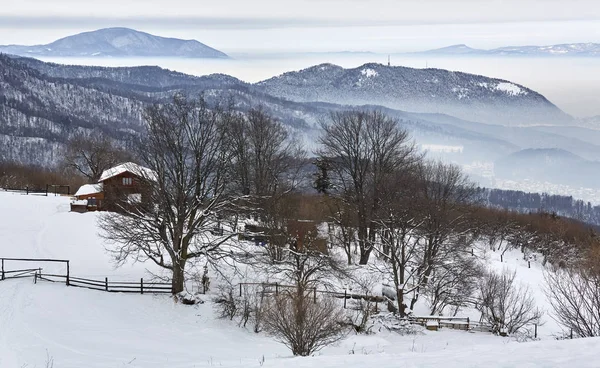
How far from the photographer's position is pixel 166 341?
74.3ft

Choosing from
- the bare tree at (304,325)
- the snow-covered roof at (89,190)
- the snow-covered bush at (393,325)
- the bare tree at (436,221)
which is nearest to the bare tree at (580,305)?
the snow-covered bush at (393,325)

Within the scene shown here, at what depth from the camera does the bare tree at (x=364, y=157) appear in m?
39.5

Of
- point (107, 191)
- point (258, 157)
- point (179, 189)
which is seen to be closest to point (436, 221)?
point (179, 189)

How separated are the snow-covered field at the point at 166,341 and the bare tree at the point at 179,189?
250 centimetres

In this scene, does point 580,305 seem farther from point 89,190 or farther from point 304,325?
point 89,190

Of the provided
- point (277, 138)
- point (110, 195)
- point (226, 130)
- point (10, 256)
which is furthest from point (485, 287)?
point (110, 195)

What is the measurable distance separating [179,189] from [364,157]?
18.8m

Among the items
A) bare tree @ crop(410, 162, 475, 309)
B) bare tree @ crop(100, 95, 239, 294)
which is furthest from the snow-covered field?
bare tree @ crop(410, 162, 475, 309)

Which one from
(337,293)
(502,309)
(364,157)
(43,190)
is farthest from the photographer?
(43,190)

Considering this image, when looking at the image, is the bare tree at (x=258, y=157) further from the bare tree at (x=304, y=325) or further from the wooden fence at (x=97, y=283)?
the bare tree at (x=304, y=325)

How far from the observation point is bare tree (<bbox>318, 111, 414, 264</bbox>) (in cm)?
3947

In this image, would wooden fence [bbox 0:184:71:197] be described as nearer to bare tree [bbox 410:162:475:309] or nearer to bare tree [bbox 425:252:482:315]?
bare tree [bbox 410:162:475:309]

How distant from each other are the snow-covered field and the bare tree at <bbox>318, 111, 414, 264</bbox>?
14.0 metres

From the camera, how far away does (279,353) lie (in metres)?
20.5
